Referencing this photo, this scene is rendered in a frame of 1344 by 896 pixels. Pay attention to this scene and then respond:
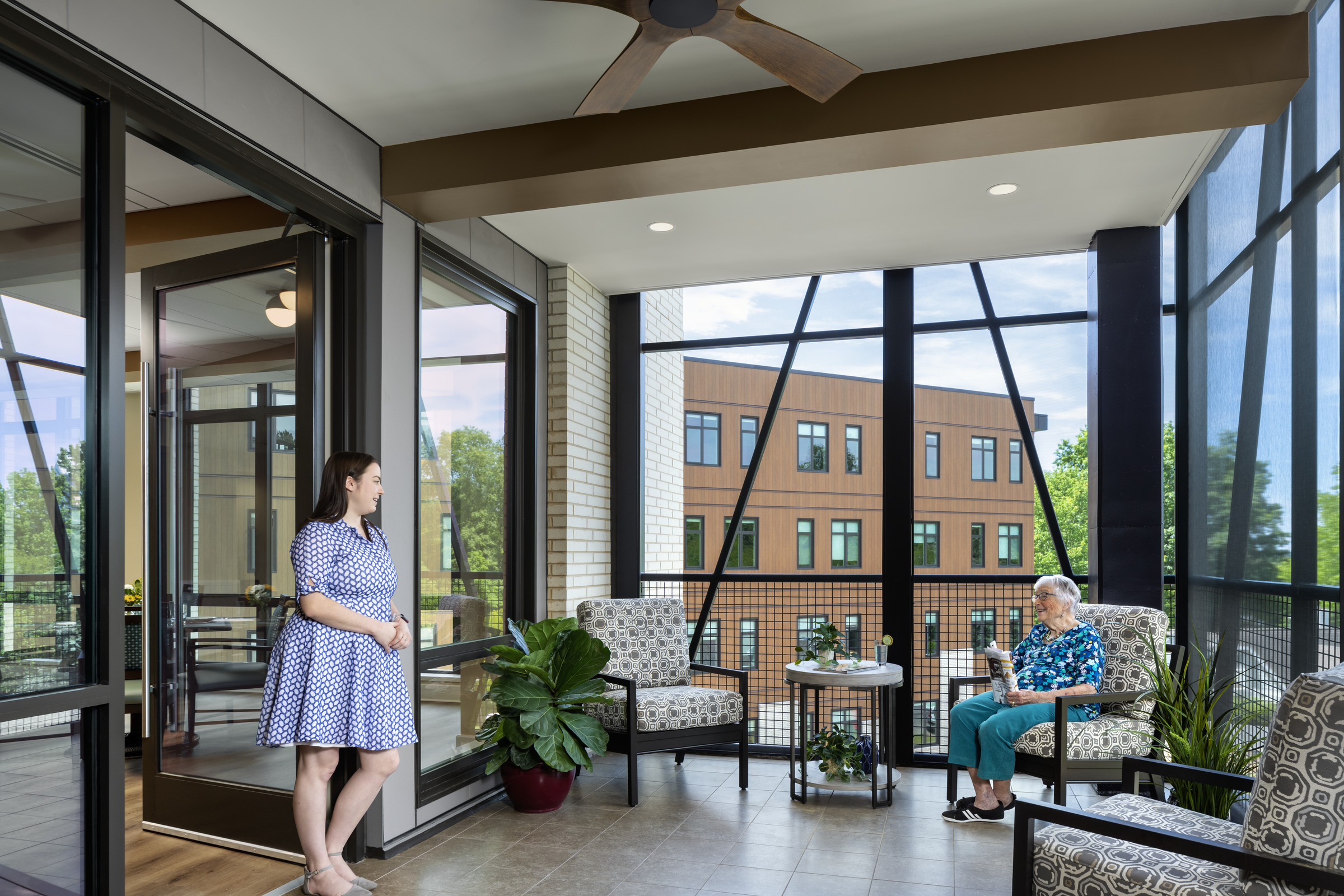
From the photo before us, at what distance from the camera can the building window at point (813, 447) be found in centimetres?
1848

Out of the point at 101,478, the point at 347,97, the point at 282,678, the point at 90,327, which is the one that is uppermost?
the point at 347,97

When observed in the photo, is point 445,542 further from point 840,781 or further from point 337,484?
point 840,781

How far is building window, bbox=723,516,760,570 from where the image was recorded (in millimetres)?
16828

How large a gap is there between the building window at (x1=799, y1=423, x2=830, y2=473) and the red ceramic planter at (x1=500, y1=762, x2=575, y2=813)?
48.2 ft

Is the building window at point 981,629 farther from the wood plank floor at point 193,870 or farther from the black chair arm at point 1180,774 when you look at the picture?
the wood plank floor at point 193,870

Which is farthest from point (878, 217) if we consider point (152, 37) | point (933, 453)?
point (933, 453)

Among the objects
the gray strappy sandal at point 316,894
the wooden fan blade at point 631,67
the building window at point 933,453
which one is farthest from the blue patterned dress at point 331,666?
the building window at point 933,453

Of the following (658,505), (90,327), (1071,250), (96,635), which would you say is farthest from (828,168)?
(658,505)

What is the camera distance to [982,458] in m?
17.0

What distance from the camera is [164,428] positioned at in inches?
153

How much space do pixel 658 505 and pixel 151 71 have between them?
827 centimetres

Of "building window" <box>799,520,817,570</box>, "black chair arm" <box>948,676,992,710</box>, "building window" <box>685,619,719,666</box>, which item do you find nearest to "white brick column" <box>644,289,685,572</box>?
"building window" <box>685,619,719,666</box>

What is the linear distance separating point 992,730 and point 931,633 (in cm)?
177

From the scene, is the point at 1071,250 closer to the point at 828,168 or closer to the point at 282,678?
the point at 828,168
